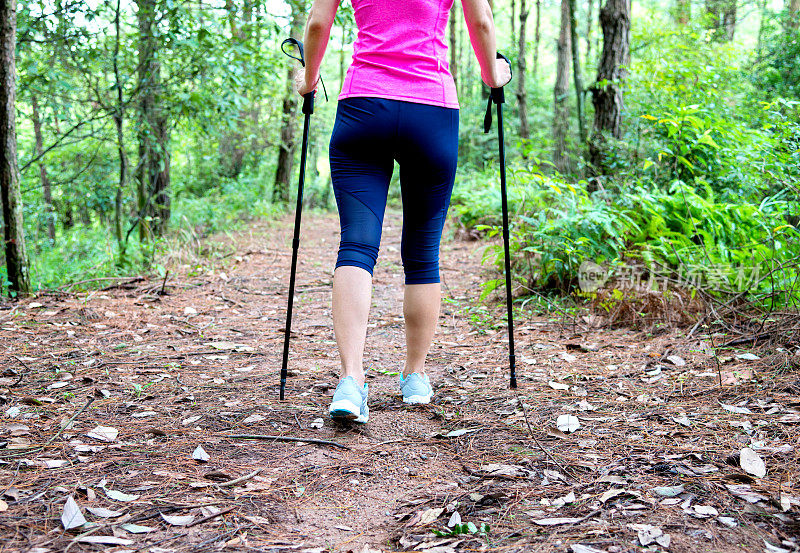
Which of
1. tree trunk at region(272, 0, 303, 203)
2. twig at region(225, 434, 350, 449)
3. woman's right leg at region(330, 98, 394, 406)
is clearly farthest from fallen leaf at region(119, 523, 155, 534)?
tree trunk at region(272, 0, 303, 203)

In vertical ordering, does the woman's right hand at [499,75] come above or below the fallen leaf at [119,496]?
above

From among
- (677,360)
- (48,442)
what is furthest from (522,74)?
(48,442)

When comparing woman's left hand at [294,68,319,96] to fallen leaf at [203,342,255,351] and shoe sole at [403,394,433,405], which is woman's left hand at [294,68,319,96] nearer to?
shoe sole at [403,394,433,405]

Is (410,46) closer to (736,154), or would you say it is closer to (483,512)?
(483,512)

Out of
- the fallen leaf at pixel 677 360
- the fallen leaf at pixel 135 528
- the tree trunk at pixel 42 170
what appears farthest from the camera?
the tree trunk at pixel 42 170

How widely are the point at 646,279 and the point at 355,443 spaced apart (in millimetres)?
2912

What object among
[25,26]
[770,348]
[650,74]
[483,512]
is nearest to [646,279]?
[770,348]

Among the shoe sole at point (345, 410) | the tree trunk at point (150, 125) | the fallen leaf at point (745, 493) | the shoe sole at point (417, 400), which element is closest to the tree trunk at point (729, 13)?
the tree trunk at point (150, 125)

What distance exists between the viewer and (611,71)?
7.36 meters

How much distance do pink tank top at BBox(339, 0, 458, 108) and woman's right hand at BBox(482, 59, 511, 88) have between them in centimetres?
46

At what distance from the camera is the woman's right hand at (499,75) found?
2.87m

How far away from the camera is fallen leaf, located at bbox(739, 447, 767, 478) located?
1.96 meters

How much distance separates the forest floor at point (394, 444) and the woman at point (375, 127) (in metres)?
0.42

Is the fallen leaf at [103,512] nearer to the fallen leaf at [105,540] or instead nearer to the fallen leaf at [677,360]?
the fallen leaf at [105,540]
